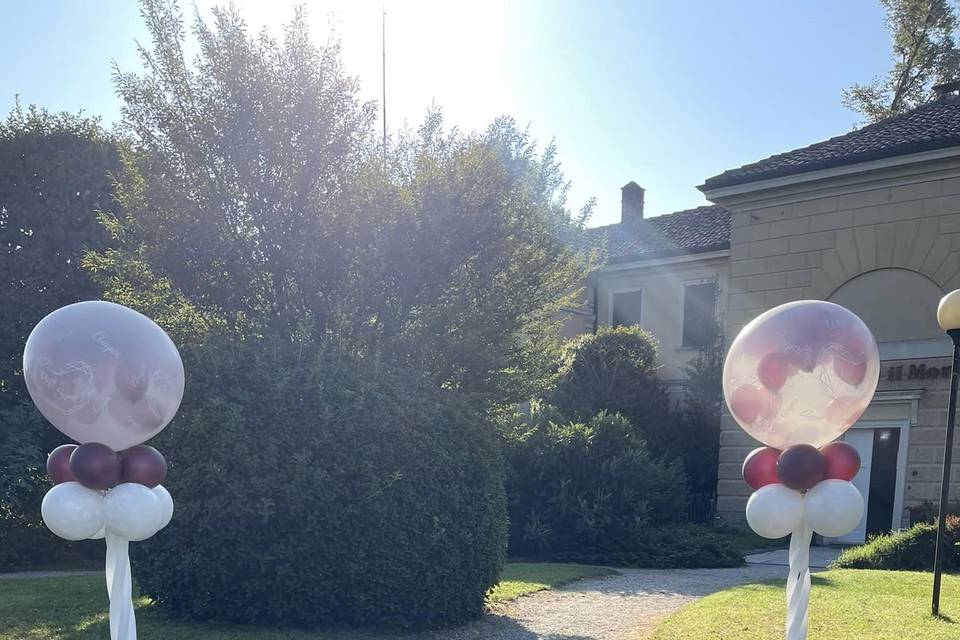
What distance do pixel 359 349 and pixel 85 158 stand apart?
Result: 297 inches

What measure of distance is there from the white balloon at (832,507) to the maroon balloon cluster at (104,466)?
11.5ft

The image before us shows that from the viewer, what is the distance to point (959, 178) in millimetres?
13727

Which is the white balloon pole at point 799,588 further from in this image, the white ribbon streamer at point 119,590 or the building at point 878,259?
the building at point 878,259

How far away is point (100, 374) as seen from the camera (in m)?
4.21

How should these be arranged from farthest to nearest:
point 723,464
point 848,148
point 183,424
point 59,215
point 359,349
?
point 723,464 < point 848,148 < point 59,215 < point 359,349 < point 183,424

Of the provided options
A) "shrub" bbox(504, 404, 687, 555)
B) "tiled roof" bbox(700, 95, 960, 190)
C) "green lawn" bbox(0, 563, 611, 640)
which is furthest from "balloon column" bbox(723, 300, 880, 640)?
"tiled roof" bbox(700, 95, 960, 190)

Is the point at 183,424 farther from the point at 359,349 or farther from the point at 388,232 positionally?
the point at 388,232

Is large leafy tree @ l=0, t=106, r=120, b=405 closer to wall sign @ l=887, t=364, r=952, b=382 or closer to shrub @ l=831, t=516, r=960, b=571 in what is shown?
shrub @ l=831, t=516, r=960, b=571

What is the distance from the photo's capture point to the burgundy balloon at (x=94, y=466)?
4266 mm

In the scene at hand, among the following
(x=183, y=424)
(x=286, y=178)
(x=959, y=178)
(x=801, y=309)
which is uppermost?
(x=959, y=178)

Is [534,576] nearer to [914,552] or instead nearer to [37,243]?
[914,552]

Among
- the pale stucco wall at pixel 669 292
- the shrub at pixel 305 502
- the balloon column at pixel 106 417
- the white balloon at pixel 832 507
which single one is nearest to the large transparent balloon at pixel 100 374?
the balloon column at pixel 106 417

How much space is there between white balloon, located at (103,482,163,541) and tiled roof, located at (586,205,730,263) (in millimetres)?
17203

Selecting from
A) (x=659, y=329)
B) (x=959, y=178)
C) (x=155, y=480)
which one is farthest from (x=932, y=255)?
(x=155, y=480)
